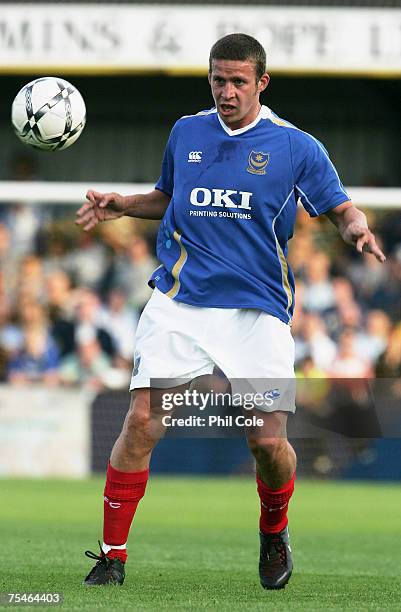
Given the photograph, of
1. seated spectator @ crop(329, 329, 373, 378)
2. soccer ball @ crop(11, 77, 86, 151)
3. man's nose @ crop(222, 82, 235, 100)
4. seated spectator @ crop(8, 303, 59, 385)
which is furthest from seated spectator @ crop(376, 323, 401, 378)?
man's nose @ crop(222, 82, 235, 100)

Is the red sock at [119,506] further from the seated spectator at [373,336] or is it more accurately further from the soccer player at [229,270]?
the seated spectator at [373,336]

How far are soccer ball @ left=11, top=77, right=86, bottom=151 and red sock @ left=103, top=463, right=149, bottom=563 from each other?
170cm

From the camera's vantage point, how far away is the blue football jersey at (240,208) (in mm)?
5719

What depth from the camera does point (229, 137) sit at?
19.2 feet

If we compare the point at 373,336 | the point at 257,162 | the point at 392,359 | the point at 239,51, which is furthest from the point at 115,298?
the point at 239,51

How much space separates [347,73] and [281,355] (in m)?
10.2

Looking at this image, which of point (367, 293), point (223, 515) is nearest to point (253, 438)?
point (223, 515)

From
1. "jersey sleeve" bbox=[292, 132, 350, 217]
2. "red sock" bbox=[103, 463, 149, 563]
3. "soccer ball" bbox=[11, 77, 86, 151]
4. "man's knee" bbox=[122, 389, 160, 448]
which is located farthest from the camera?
"soccer ball" bbox=[11, 77, 86, 151]

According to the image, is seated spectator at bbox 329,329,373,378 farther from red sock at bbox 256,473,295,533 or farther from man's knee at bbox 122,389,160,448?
man's knee at bbox 122,389,160,448

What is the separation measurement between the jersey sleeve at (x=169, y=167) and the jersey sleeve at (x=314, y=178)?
56 centimetres

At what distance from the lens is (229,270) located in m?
5.71

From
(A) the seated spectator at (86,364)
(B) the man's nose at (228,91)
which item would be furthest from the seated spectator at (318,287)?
(B) the man's nose at (228,91)

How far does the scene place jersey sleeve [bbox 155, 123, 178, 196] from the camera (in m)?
5.98

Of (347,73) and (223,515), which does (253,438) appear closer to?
(223,515)
